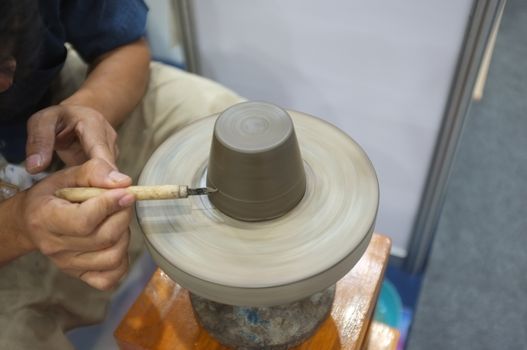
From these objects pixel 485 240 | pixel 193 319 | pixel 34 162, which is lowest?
pixel 485 240

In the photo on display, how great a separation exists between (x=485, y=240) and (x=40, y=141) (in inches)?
55.2

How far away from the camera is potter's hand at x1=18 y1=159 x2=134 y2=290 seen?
2.01ft

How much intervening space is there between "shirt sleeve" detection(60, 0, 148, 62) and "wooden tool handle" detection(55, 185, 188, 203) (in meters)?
0.51

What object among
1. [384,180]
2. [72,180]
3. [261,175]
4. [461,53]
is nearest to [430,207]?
[384,180]

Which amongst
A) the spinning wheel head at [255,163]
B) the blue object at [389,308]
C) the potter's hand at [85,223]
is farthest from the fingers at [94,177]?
the blue object at [389,308]

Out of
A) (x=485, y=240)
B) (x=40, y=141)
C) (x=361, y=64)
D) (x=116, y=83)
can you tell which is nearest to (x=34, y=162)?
(x=40, y=141)

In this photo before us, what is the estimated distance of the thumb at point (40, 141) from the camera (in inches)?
30.1

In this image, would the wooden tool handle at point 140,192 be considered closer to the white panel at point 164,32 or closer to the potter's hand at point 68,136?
the potter's hand at point 68,136

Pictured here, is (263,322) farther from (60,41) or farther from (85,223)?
(60,41)

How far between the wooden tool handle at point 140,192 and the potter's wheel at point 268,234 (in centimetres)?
6

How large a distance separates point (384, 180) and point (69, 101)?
88 centimetres

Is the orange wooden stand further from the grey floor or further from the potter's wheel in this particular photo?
the grey floor

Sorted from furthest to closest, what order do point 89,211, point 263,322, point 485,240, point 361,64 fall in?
point 485,240
point 361,64
point 263,322
point 89,211

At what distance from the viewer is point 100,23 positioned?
3.37 ft
